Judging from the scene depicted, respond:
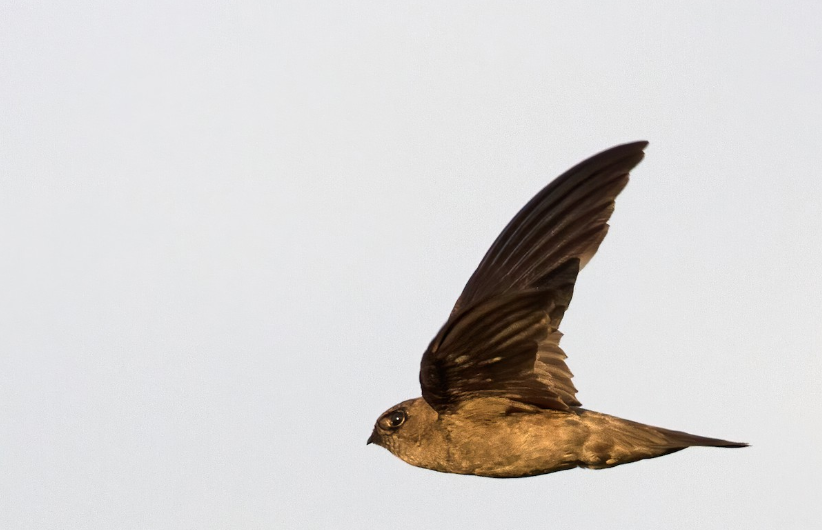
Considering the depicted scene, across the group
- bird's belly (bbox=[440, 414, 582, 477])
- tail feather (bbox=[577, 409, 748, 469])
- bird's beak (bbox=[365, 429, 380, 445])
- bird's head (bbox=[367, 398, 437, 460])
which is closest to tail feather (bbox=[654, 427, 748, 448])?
tail feather (bbox=[577, 409, 748, 469])

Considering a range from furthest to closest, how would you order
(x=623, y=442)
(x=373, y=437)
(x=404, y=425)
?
(x=373, y=437), (x=404, y=425), (x=623, y=442)

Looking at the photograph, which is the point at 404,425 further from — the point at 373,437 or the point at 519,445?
the point at 519,445

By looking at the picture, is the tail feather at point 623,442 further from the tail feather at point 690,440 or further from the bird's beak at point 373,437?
the bird's beak at point 373,437

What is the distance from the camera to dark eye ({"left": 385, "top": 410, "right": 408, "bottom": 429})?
30.7 ft

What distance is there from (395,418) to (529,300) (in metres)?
1.88

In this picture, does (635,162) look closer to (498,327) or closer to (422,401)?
(498,327)

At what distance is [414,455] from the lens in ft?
30.3

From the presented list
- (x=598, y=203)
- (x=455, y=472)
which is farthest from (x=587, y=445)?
(x=598, y=203)

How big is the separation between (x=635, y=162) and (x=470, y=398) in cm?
201

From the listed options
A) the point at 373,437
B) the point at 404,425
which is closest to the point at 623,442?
the point at 404,425

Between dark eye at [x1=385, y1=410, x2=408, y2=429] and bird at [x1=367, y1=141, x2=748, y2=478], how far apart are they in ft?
0.03

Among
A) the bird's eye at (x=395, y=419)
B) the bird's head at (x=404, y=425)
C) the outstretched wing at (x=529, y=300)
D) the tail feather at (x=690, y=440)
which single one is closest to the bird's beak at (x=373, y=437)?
the bird's head at (x=404, y=425)

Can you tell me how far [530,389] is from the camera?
8.78m

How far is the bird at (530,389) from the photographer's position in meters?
8.62
